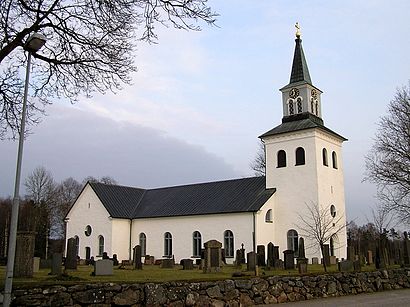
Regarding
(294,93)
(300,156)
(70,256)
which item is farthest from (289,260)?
(294,93)

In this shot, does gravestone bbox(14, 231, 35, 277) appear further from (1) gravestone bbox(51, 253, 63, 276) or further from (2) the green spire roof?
(2) the green spire roof

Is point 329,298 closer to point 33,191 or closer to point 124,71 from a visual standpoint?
point 124,71

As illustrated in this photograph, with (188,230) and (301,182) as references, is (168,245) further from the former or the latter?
(301,182)

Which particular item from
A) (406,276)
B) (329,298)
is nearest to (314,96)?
(406,276)

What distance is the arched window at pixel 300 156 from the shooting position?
109 feet

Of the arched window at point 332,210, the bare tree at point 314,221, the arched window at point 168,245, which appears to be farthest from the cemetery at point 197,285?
the arched window at point 168,245

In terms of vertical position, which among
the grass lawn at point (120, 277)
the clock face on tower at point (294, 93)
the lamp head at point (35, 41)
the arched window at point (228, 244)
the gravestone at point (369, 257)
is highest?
the clock face on tower at point (294, 93)

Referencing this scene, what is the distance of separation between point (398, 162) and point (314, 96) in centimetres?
893

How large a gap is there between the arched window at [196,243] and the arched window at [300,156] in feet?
30.8

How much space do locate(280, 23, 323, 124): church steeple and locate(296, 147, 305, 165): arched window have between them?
281cm

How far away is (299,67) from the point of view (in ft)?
121

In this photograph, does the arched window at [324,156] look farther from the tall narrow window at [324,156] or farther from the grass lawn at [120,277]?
the grass lawn at [120,277]

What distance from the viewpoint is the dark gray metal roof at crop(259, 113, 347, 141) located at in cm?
3340

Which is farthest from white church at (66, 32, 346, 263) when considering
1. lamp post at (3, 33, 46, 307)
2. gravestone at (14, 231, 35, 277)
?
lamp post at (3, 33, 46, 307)
